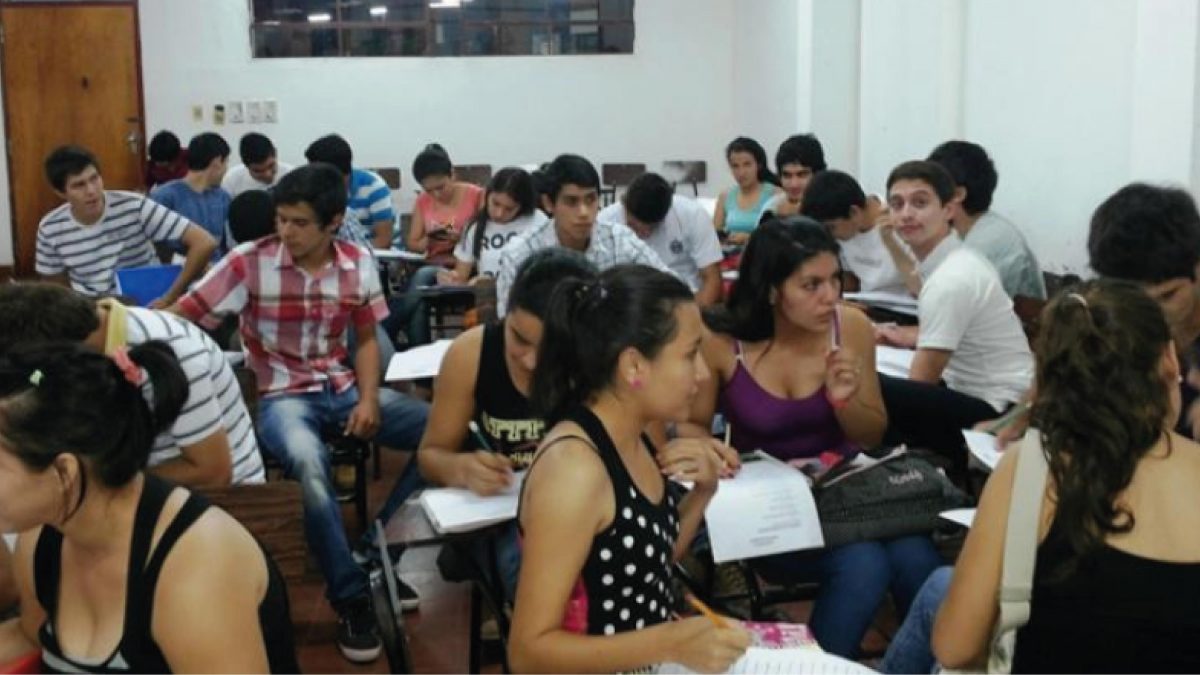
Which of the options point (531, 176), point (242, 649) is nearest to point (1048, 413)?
point (242, 649)

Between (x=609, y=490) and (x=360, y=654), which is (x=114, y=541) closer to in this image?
(x=609, y=490)

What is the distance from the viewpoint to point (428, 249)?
7.03m

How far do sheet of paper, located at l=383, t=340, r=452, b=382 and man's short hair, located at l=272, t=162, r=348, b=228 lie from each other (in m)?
0.50

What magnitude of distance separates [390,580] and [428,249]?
488 centimetres

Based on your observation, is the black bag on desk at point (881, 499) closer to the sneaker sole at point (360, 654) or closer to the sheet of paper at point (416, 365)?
the sheet of paper at point (416, 365)

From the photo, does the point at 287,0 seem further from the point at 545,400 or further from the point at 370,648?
the point at 545,400

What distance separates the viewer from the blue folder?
4.83 m

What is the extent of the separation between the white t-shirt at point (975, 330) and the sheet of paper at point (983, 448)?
2.47ft

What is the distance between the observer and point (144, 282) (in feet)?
16.0

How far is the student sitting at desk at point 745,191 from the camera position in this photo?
7.28m

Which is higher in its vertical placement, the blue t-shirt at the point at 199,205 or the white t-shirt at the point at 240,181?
the white t-shirt at the point at 240,181

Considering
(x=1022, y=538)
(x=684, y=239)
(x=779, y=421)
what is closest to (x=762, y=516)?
(x=779, y=421)

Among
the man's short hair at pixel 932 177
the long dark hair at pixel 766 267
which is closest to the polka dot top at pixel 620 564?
the long dark hair at pixel 766 267

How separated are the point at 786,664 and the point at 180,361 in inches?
53.4
